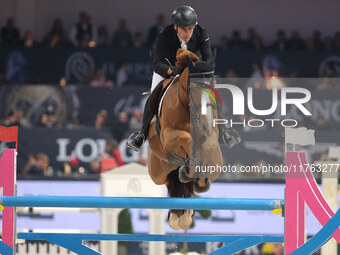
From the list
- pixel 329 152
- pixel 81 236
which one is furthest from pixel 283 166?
pixel 81 236

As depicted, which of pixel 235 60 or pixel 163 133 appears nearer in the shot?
pixel 163 133

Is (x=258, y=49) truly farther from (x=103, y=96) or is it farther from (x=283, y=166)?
(x=283, y=166)

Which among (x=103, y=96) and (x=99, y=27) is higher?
(x=99, y=27)

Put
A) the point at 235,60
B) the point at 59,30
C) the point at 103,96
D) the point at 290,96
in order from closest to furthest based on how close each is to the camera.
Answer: the point at 290,96, the point at 103,96, the point at 235,60, the point at 59,30

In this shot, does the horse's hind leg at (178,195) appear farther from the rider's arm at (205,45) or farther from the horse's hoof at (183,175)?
the rider's arm at (205,45)

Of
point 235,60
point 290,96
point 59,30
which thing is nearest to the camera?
point 290,96

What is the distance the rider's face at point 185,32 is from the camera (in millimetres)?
4267

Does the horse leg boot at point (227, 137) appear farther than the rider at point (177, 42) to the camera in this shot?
No

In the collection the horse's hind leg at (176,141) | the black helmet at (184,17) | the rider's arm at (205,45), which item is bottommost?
the horse's hind leg at (176,141)

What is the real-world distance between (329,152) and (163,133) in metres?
0.99

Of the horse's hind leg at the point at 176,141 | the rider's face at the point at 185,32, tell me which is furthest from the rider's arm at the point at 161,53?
the horse's hind leg at the point at 176,141

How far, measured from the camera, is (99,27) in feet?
39.4

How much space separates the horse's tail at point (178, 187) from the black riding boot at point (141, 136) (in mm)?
305

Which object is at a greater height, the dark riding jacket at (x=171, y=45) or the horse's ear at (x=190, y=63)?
the dark riding jacket at (x=171, y=45)
